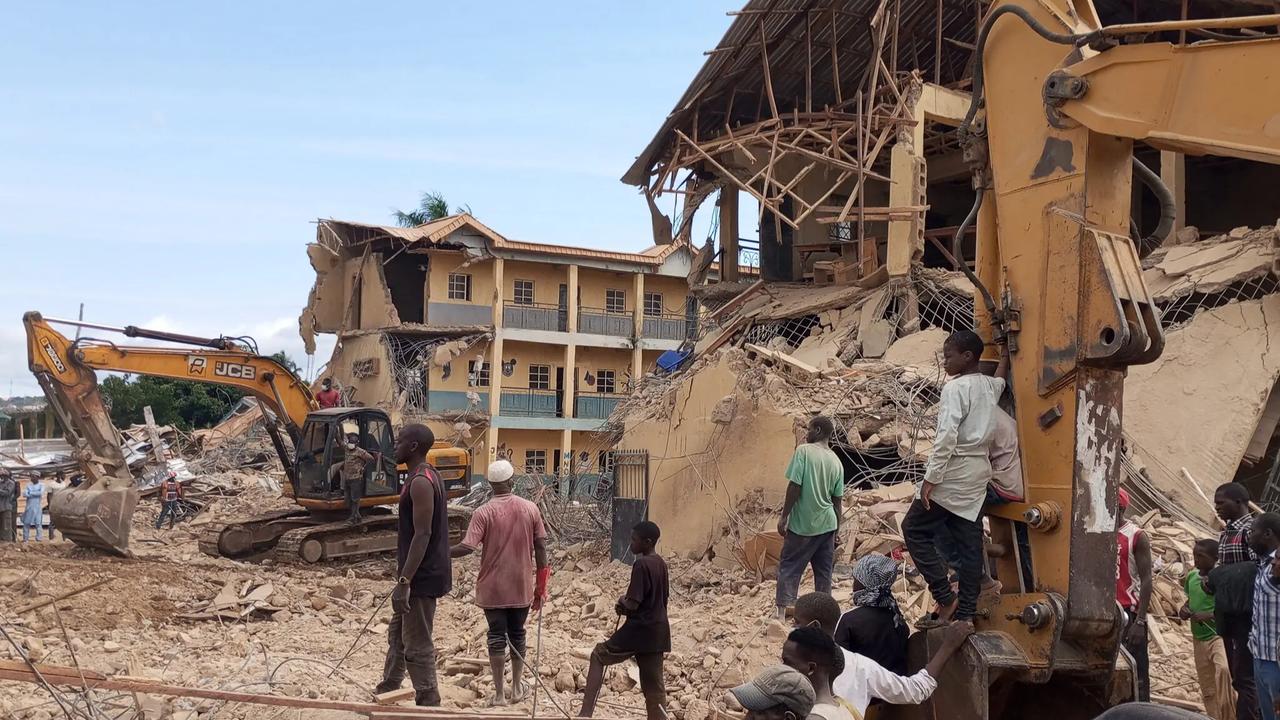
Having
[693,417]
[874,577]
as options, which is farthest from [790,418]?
[874,577]

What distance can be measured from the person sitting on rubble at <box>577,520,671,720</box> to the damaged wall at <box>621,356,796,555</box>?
594 centimetres

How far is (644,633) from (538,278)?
33.6 m

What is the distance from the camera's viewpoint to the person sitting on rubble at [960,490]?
501 cm

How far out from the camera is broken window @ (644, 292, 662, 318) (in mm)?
42562

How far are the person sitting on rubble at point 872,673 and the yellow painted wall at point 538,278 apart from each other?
3429 cm

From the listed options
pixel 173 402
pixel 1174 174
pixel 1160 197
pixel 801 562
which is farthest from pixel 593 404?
pixel 1160 197

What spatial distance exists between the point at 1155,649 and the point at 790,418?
4931 mm

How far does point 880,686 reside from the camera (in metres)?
4.40

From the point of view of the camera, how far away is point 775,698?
346 centimetres

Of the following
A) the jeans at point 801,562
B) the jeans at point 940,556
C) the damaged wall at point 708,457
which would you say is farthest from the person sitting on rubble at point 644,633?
the damaged wall at point 708,457

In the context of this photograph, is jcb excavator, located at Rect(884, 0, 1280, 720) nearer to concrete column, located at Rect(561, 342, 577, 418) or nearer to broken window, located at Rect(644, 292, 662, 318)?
concrete column, located at Rect(561, 342, 577, 418)

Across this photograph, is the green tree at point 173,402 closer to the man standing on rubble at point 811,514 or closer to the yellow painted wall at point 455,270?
the yellow painted wall at point 455,270

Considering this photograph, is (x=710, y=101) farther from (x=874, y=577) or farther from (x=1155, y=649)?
(x=874, y=577)

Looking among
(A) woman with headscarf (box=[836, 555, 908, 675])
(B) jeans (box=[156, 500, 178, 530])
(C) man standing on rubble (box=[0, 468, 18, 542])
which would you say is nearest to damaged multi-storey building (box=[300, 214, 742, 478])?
(B) jeans (box=[156, 500, 178, 530])
